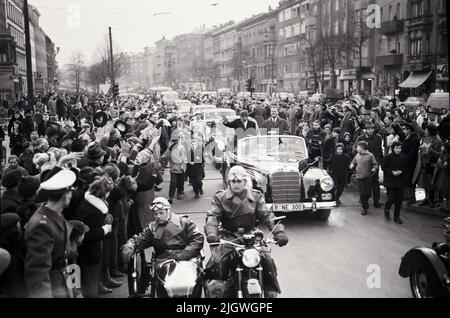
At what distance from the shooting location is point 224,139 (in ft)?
59.0

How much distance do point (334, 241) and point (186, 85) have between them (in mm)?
72827

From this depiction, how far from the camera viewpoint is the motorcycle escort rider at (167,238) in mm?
5672

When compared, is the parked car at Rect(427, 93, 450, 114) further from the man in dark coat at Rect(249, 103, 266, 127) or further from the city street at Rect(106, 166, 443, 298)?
the city street at Rect(106, 166, 443, 298)

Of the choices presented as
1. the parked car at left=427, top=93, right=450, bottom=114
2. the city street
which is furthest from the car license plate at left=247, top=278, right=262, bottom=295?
the parked car at left=427, top=93, right=450, bottom=114

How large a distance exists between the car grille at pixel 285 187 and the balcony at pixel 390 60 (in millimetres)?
38438

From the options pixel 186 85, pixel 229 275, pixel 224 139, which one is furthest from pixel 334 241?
pixel 186 85

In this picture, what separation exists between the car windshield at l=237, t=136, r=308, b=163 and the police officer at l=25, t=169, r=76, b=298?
7.50m

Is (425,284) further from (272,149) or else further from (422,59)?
(422,59)

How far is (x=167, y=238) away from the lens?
5.76 meters

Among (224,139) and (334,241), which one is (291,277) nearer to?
(334,241)

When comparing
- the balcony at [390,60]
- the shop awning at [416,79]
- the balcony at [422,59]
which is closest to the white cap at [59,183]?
the shop awning at [416,79]

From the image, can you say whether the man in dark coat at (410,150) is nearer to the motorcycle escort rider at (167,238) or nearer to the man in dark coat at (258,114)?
the motorcycle escort rider at (167,238)
